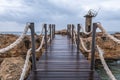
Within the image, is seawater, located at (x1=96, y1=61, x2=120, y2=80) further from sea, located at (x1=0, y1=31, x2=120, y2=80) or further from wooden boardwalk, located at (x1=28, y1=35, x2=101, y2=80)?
wooden boardwalk, located at (x1=28, y1=35, x2=101, y2=80)

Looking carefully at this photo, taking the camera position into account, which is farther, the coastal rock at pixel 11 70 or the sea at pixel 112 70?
the sea at pixel 112 70

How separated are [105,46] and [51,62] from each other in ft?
61.3

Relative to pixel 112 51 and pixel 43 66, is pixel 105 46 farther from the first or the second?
pixel 43 66

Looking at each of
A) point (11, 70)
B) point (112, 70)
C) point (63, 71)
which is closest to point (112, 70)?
point (112, 70)

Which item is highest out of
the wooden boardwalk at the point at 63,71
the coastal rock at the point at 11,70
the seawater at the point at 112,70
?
the wooden boardwalk at the point at 63,71

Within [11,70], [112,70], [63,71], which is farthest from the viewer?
[112,70]

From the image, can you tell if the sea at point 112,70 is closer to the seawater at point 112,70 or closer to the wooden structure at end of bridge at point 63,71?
the seawater at point 112,70

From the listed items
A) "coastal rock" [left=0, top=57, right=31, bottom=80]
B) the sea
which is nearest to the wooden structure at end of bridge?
"coastal rock" [left=0, top=57, right=31, bottom=80]

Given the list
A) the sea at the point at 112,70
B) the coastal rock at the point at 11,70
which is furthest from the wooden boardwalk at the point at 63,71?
the sea at the point at 112,70

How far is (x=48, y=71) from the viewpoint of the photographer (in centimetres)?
734

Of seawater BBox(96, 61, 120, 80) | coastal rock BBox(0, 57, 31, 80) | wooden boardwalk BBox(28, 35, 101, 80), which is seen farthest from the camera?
seawater BBox(96, 61, 120, 80)

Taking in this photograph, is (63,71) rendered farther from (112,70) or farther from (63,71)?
(112,70)

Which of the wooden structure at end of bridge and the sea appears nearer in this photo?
the wooden structure at end of bridge

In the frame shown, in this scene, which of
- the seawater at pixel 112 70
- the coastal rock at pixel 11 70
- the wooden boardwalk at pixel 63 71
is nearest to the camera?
the wooden boardwalk at pixel 63 71
